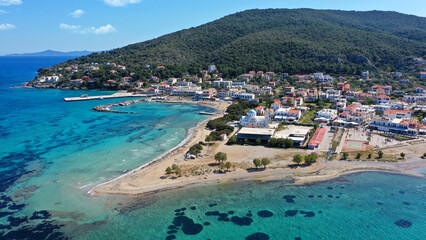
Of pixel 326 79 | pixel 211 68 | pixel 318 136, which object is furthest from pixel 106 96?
pixel 326 79

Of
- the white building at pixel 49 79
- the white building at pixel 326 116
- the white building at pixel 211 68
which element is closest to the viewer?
the white building at pixel 326 116

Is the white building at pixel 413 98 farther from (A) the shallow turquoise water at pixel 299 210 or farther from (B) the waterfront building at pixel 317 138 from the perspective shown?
(A) the shallow turquoise water at pixel 299 210

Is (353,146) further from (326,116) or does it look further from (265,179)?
(265,179)

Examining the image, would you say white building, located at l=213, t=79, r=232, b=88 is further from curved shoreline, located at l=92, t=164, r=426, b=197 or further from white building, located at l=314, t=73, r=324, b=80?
curved shoreline, located at l=92, t=164, r=426, b=197

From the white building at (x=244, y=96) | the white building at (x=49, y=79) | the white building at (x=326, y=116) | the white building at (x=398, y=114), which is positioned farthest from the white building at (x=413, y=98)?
the white building at (x=49, y=79)

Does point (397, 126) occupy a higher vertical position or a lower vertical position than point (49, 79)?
lower

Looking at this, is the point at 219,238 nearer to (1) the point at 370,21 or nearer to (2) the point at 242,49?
(2) the point at 242,49
